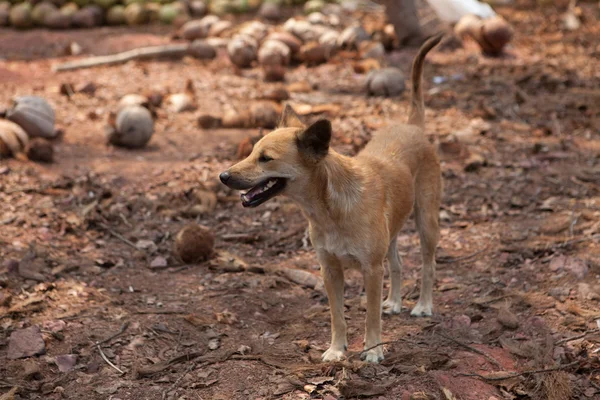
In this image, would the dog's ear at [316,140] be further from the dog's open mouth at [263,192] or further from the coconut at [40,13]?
the coconut at [40,13]

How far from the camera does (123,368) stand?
511cm

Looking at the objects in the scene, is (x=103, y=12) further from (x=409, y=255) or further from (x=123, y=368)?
(x=123, y=368)

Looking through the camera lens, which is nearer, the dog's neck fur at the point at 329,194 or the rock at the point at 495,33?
the dog's neck fur at the point at 329,194

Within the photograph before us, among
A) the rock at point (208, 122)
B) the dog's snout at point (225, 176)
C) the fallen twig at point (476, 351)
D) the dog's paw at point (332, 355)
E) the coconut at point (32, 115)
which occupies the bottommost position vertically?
the rock at point (208, 122)

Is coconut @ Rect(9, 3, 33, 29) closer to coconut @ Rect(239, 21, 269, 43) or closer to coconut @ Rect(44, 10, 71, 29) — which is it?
coconut @ Rect(44, 10, 71, 29)

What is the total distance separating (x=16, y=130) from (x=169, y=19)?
9.40 m

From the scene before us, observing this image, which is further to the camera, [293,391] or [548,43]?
[548,43]

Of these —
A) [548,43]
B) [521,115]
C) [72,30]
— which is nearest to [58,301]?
[521,115]

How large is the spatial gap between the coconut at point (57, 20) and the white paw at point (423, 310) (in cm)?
1425

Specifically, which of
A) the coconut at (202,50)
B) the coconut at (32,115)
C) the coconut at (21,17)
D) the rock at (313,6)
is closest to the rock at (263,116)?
the coconut at (32,115)

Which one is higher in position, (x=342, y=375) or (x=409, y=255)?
(x=342, y=375)

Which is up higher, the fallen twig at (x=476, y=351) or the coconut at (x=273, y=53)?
the fallen twig at (x=476, y=351)

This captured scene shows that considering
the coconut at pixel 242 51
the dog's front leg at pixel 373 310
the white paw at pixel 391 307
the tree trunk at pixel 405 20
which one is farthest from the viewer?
the tree trunk at pixel 405 20

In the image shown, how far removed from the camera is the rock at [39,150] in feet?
28.9
